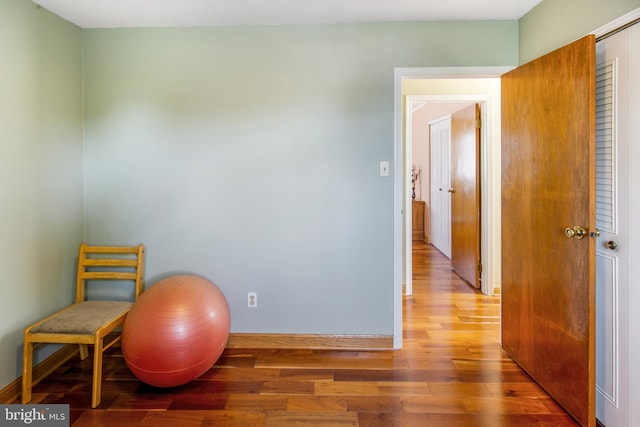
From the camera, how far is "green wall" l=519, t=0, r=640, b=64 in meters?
1.80

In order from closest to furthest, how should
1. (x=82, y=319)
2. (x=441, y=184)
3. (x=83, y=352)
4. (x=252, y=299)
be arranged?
(x=82, y=319) → (x=83, y=352) → (x=252, y=299) → (x=441, y=184)

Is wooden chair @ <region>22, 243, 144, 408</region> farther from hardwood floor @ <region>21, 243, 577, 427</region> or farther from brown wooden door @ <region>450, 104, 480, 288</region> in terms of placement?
brown wooden door @ <region>450, 104, 480, 288</region>

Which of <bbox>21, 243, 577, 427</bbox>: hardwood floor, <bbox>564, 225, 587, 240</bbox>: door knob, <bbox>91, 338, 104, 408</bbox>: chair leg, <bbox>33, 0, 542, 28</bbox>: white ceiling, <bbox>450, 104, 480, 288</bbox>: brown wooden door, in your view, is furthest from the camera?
<bbox>450, 104, 480, 288</bbox>: brown wooden door

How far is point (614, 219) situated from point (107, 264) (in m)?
3.07

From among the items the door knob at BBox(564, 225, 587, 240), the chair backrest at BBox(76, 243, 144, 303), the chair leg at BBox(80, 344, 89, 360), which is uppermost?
the door knob at BBox(564, 225, 587, 240)

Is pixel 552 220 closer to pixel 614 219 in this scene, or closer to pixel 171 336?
pixel 614 219

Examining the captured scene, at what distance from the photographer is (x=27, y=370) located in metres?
2.11

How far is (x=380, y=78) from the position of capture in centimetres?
265

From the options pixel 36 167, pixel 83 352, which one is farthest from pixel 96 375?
pixel 36 167

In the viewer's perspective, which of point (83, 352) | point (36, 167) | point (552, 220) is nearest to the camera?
point (552, 220)

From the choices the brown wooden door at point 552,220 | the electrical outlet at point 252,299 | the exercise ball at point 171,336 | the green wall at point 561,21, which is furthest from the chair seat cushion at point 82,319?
the green wall at point 561,21

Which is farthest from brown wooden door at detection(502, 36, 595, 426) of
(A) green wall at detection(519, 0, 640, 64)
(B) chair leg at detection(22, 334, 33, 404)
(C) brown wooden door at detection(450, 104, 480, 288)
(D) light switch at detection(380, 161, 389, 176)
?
(B) chair leg at detection(22, 334, 33, 404)

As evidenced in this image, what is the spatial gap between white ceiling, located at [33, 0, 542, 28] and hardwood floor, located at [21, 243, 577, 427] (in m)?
2.34

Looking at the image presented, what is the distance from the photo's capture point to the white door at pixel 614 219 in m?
1.72
